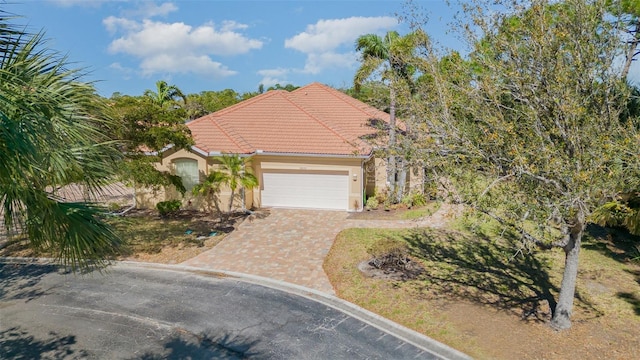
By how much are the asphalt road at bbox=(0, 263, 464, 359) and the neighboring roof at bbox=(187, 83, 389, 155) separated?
9.44 m

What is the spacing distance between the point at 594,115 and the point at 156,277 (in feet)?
43.8

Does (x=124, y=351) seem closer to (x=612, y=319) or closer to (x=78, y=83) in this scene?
(x=78, y=83)

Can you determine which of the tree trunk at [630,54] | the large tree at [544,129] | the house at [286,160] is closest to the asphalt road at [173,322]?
the large tree at [544,129]

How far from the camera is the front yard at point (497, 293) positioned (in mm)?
8992

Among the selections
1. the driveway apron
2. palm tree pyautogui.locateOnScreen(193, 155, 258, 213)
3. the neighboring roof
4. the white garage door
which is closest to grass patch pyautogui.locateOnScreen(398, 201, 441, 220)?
the driveway apron

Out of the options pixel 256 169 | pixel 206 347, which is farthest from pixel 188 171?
pixel 206 347

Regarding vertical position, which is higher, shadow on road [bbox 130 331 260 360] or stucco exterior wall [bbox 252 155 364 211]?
stucco exterior wall [bbox 252 155 364 211]

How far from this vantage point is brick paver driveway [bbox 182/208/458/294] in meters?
13.6

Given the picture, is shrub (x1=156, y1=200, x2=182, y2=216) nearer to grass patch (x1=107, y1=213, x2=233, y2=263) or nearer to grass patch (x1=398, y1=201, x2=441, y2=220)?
grass patch (x1=107, y1=213, x2=233, y2=263)

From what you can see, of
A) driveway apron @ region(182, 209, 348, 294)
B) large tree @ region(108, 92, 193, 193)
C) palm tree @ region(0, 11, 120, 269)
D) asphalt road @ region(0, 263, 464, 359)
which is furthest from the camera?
large tree @ region(108, 92, 193, 193)

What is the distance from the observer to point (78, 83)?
6820 mm

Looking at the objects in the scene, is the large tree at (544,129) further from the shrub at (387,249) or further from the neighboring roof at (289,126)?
the neighboring roof at (289,126)

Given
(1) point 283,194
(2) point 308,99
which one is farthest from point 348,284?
(2) point 308,99

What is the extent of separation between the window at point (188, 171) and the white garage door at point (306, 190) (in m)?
3.67
